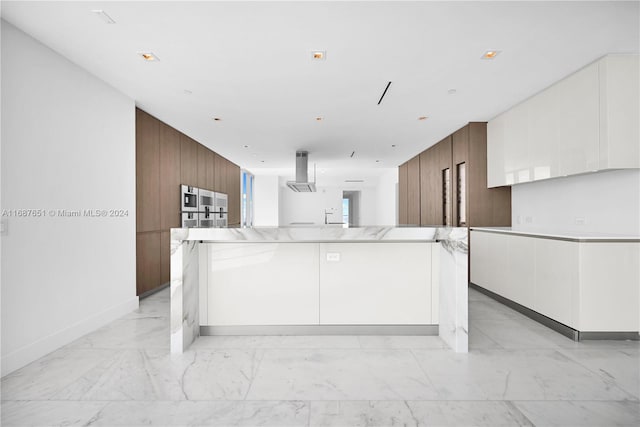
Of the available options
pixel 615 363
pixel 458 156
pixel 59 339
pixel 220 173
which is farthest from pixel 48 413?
pixel 220 173

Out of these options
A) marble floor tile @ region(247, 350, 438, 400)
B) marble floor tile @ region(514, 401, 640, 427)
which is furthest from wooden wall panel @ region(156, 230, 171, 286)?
marble floor tile @ region(514, 401, 640, 427)

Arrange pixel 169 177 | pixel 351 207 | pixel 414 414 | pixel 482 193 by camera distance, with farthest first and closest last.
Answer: pixel 351 207, pixel 169 177, pixel 482 193, pixel 414 414

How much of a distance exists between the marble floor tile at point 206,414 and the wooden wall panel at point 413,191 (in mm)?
6719

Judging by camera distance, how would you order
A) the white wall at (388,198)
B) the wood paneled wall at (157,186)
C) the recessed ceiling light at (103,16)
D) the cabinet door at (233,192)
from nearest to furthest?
the recessed ceiling light at (103,16)
the wood paneled wall at (157,186)
the cabinet door at (233,192)
the white wall at (388,198)

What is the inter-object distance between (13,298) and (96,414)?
124 cm

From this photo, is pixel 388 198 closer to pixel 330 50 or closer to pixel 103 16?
pixel 330 50

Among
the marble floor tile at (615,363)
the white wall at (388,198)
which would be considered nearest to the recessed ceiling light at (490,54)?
the marble floor tile at (615,363)

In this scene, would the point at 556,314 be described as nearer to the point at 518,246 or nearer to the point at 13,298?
the point at 518,246

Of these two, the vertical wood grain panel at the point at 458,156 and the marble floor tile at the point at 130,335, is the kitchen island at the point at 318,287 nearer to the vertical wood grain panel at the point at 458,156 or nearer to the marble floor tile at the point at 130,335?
the marble floor tile at the point at 130,335

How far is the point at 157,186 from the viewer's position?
4688 millimetres

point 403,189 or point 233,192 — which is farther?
point 403,189

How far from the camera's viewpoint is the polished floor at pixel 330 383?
1.70 metres

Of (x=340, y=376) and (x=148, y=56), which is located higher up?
(x=148, y=56)

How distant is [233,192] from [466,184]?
6104mm
